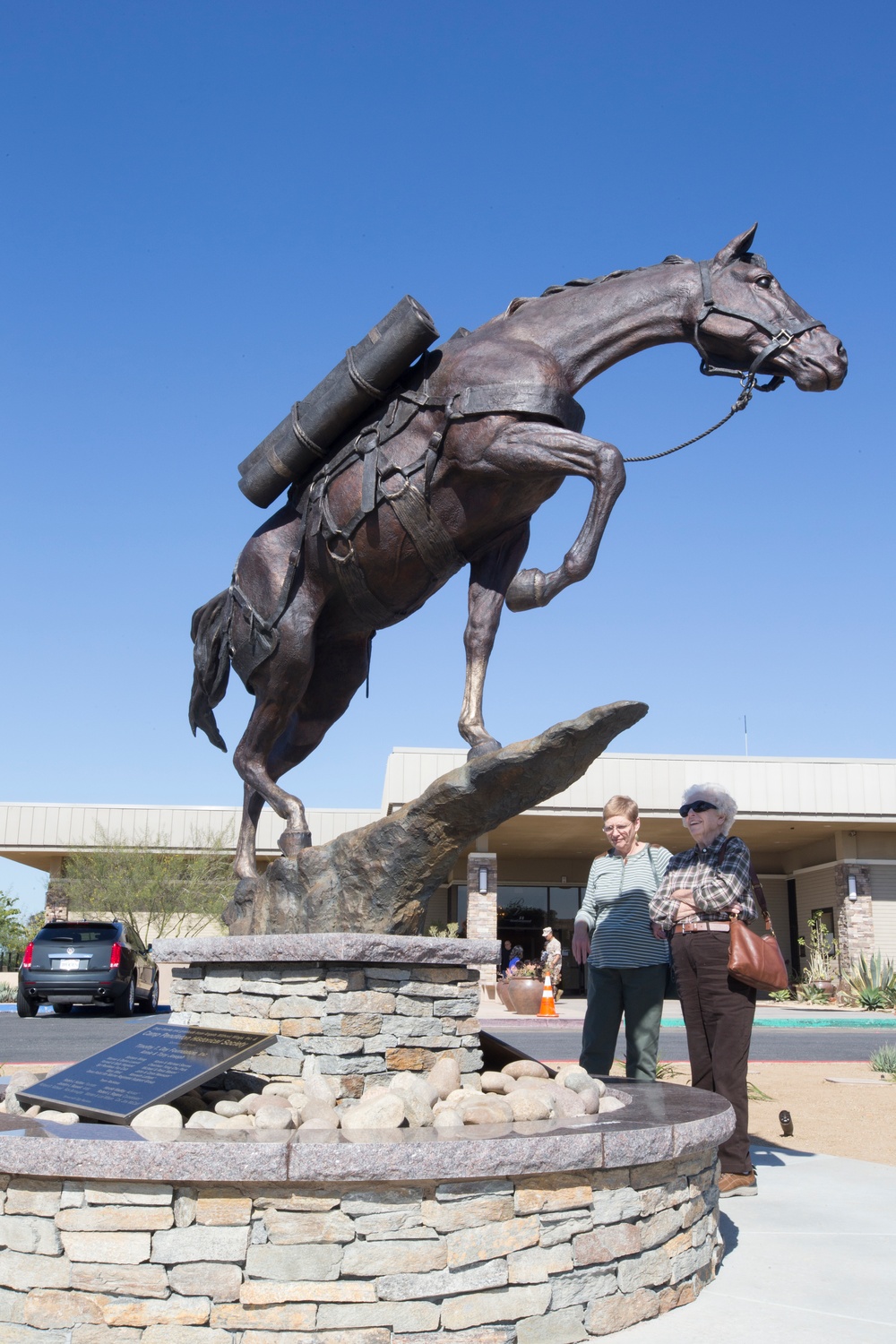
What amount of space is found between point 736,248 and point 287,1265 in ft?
14.7

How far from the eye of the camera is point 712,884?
5387mm

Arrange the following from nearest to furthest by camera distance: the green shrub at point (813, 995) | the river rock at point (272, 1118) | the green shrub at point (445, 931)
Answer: the river rock at point (272, 1118), the green shrub at point (445, 931), the green shrub at point (813, 995)

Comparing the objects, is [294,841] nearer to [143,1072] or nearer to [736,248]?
[143,1072]

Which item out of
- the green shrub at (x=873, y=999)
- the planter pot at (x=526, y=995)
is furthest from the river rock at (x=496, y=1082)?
the green shrub at (x=873, y=999)

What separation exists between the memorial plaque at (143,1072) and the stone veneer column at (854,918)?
2304 centimetres

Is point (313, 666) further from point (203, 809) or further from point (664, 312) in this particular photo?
point (203, 809)

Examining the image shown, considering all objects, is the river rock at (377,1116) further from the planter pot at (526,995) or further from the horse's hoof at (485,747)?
the planter pot at (526,995)

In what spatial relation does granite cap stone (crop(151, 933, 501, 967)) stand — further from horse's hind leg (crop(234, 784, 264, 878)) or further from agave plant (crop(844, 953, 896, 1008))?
agave plant (crop(844, 953, 896, 1008))

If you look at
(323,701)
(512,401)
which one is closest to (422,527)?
(512,401)

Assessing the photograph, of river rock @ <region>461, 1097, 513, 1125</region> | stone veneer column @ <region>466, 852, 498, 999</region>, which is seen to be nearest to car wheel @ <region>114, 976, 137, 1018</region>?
stone veneer column @ <region>466, 852, 498, 999</region>

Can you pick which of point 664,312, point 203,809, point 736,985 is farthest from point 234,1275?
point 203,809

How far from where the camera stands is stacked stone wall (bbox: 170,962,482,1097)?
15.4 feet

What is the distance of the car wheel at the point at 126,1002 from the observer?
16.7 metres

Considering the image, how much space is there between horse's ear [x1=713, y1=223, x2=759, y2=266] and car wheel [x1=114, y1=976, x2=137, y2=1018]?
14.5m
